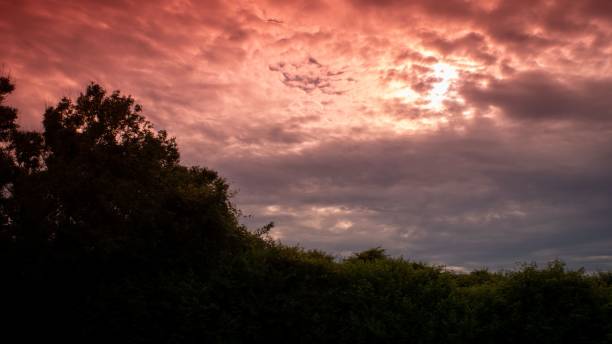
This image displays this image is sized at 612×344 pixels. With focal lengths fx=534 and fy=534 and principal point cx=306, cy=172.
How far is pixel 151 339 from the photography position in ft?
53.8

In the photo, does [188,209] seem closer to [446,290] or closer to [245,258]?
[245,258]

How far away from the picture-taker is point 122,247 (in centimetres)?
1814

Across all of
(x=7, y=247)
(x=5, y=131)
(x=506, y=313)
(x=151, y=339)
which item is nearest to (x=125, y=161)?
(x=7, y=247)

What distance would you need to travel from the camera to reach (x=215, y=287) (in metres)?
16.8

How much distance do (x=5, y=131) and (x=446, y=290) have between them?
27626 mm

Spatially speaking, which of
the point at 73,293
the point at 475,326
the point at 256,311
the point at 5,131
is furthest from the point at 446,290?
the point at 5,131

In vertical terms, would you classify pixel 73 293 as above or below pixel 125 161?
below

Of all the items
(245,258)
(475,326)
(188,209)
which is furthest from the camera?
(188,209)

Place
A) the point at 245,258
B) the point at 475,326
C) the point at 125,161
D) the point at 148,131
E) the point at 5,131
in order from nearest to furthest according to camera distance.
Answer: the point at 475,326
the point at 245,258
the point at 125,161
the point at 148,131
the point at 5,131

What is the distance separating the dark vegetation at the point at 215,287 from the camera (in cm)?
1520

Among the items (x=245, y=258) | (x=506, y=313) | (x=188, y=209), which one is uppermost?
(x=188, y=209)

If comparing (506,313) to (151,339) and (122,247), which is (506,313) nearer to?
(151,339)

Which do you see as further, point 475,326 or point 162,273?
point 162,273

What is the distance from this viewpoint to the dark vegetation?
15.2 meters
